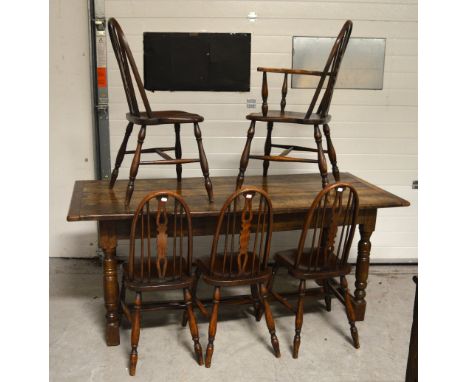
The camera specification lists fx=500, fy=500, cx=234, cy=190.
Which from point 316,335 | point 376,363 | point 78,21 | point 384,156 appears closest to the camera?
point 376,363

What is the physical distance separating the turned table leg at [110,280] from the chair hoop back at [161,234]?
0.42 feet

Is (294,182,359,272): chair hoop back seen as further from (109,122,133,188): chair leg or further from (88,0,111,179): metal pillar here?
(88,0,111,179): metal pillar

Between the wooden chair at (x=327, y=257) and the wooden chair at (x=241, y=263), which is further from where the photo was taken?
the wooden chair at (x=327, y=257)

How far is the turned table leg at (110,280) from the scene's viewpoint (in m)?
2.68

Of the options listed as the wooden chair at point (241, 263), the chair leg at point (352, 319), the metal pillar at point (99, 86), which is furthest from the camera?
the metal pillar at point (99, 86)

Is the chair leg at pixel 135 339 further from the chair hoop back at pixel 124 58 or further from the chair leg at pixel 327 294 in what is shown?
the chair leg at pixel 327 294

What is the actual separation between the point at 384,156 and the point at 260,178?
1.17 metres

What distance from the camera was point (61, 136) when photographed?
3.84m

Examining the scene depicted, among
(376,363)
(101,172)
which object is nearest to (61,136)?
(101,172)

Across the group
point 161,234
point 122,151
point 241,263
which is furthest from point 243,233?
point 122,151

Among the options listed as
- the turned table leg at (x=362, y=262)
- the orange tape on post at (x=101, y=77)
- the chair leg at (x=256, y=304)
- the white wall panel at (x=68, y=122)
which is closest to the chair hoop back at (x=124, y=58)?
the orange tape on post at (x=101, y=77)

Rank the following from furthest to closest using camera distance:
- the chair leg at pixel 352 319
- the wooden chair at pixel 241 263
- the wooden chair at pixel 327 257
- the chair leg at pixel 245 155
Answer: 1. the chair leg at pixel 245 155
2. the chair leg at pixel 352 319
3. the wooden chair at pixel 327 257
4. the wooden chair at pixel 241 263

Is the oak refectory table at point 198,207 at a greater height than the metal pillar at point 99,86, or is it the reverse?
the metal pillar at point 99,86

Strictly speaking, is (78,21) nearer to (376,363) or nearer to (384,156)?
(384,156)
